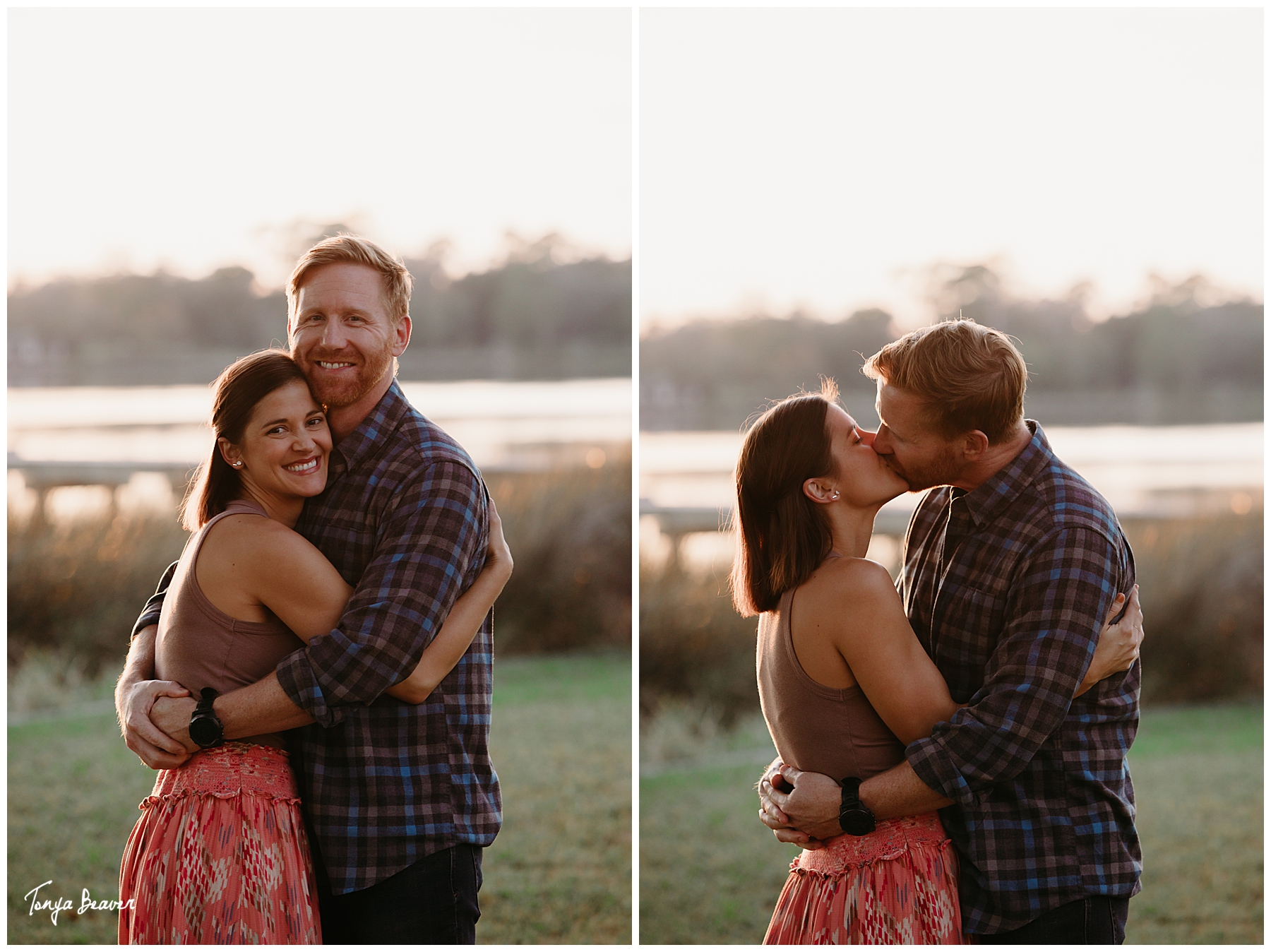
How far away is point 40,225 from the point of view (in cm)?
544

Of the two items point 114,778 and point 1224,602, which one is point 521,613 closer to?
point 114,778

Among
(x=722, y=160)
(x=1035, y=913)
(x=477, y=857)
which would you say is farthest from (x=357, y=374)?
(x=722, y=160)

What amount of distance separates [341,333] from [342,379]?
0.09 m

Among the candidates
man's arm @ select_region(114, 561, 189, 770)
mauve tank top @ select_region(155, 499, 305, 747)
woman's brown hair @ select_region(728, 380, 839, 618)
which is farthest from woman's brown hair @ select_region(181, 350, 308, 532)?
woman's brown hair @ select_region(728, 380, 839, 618)

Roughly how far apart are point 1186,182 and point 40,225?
580cm

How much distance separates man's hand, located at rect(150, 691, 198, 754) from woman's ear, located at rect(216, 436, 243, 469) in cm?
43

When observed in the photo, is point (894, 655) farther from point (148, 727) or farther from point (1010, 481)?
point (148, 727)

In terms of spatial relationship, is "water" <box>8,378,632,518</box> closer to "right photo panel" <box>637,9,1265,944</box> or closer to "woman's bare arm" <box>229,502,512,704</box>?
"right photo panel" <box>637,9,1265,944</box>

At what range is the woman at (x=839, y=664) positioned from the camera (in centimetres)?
177

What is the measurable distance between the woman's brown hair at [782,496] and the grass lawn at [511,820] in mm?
3318

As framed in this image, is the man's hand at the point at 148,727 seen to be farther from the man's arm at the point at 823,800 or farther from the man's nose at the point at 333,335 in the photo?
the man's arm at the point at 823,800

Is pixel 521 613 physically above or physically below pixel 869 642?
below

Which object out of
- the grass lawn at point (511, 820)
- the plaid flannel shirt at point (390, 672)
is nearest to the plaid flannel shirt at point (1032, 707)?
the plaid flannel shirt at point (390, 672)
